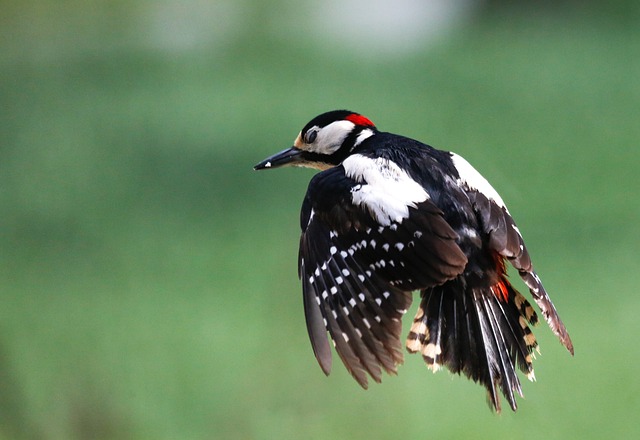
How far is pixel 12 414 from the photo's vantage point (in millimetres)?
1287

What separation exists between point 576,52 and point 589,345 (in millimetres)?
6084

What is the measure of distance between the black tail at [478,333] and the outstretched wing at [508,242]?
52mm

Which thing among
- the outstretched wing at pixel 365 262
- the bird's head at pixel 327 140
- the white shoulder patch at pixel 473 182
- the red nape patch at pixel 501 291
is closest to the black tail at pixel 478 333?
the red nape patch at pixel 501 291

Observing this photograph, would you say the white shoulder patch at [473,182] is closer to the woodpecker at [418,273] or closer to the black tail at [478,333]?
the woodpecker at [418,273]

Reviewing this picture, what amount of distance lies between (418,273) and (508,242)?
0.28 metres

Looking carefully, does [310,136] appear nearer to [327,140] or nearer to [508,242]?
[327,140]

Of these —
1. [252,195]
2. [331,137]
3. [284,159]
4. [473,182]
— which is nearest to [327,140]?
[331,137]

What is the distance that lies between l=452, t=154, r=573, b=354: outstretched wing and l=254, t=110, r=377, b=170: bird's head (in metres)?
0.48

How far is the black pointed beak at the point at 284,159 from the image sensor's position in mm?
2834

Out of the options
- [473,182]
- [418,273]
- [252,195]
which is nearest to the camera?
[418,273]

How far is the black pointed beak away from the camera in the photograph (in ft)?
9.30

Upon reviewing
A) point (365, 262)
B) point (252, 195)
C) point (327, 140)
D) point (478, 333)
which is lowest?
point (252, 195)

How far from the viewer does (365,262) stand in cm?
228

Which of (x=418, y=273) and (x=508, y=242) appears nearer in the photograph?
(x=418, y=273)
